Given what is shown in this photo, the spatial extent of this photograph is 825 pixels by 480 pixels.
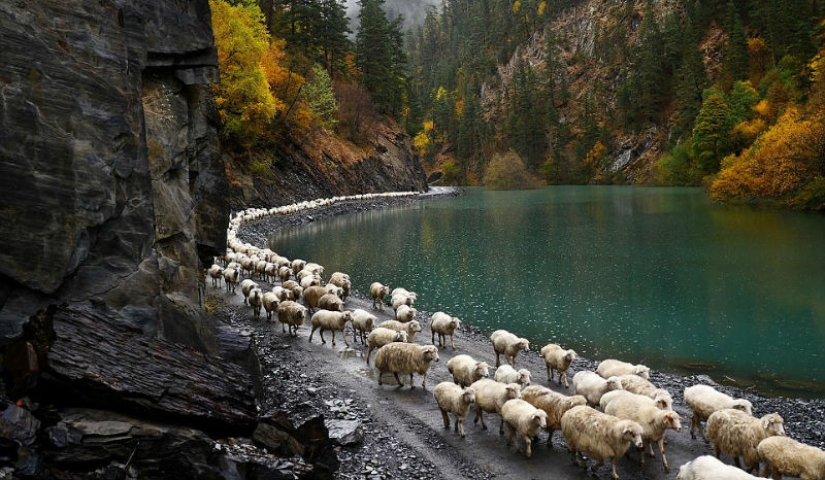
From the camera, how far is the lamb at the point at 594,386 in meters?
13.0

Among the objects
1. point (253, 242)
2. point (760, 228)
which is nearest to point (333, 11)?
point (253, 242)

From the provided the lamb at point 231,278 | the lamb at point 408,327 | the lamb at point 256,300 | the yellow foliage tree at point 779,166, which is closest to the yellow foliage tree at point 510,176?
the yellow foliage tree at point 779,166

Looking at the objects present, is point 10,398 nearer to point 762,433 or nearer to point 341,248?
point 762,433

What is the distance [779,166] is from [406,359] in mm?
52925

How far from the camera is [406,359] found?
14.8m

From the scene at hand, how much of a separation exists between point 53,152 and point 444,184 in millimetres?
148355

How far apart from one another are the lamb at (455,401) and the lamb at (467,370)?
124cm

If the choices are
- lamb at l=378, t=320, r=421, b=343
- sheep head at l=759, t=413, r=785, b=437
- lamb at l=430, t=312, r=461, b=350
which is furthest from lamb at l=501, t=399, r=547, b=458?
lamb at l=430, t=312, r=461, b=350

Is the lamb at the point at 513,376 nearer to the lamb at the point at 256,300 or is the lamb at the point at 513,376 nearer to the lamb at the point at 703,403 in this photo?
the lamb at the point at 703,403

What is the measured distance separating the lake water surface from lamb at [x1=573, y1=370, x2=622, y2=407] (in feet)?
21.6

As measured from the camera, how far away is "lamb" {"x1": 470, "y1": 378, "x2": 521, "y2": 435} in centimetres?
1205

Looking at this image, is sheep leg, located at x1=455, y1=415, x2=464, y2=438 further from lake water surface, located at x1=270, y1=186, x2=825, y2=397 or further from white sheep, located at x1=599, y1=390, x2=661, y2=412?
lake water surface, located at x1=270, y1=186, x2=825, y2=397

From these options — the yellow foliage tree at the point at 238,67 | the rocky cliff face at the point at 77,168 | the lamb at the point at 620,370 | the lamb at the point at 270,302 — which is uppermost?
the yellow foliage tree at the point at 238,67

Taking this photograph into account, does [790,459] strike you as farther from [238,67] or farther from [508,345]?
[238,67]
